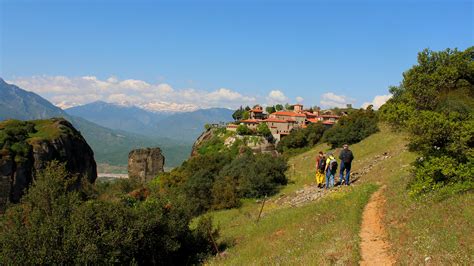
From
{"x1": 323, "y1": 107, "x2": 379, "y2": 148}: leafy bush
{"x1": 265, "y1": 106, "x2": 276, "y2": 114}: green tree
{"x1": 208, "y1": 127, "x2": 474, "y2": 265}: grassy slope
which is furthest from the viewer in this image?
{"x1": 265, "y1": 106, "x2": 276, "y2": 114}: green tree

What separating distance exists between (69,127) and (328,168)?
45.3m

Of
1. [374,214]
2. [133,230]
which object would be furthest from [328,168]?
[133,230]

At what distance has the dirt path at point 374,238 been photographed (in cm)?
1342

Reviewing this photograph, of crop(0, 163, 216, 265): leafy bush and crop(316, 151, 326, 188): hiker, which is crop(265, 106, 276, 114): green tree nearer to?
crop(316, 151, 326, 188): hiker

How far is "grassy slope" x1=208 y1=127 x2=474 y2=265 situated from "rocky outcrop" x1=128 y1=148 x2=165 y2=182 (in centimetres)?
5028

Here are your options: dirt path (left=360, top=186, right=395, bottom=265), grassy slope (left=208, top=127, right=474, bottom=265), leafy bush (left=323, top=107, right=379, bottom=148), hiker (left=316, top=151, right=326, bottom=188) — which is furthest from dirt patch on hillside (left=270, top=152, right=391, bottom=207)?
leafy bush (left=323, top=107, right=379, bottom=148)

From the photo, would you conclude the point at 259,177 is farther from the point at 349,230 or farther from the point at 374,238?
the point at 374,238

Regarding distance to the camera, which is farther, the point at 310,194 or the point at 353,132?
the point at 353,132

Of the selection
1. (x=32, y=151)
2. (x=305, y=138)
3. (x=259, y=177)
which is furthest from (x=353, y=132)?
(x=32, y=151)

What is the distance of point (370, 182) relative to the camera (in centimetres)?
2628

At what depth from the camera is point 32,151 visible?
46.7 m

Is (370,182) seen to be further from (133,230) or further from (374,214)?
(133,230)

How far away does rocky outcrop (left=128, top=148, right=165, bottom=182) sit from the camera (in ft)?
254

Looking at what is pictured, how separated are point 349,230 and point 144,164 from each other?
65267 millimetres
